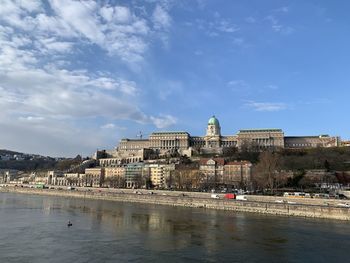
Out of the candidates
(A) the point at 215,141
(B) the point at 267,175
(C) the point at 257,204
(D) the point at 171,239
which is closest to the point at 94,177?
(A) the point at 215,141

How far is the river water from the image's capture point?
67.1ft

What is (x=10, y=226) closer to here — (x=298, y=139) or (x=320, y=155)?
(x=320, y=155)

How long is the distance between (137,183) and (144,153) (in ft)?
105

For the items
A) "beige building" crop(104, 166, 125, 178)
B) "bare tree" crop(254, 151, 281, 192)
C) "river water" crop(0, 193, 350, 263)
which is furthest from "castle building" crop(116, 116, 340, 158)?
"river water" crop(0, 193, 350, 263)

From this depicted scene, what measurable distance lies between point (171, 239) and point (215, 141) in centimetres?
10087

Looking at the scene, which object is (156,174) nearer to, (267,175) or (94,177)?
(94,177)

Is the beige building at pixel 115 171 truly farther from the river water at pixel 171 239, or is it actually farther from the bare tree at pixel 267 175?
the river water at pixel 171 239

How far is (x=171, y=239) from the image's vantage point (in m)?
25.3

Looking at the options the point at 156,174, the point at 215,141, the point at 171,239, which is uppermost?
the point at 215,141

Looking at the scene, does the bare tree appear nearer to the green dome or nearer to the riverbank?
the riverbank

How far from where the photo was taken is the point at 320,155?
86.1m

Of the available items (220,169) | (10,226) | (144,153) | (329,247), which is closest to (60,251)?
(10,226)

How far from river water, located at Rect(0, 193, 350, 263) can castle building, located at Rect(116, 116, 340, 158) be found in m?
76.6

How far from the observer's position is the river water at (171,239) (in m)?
20.5
